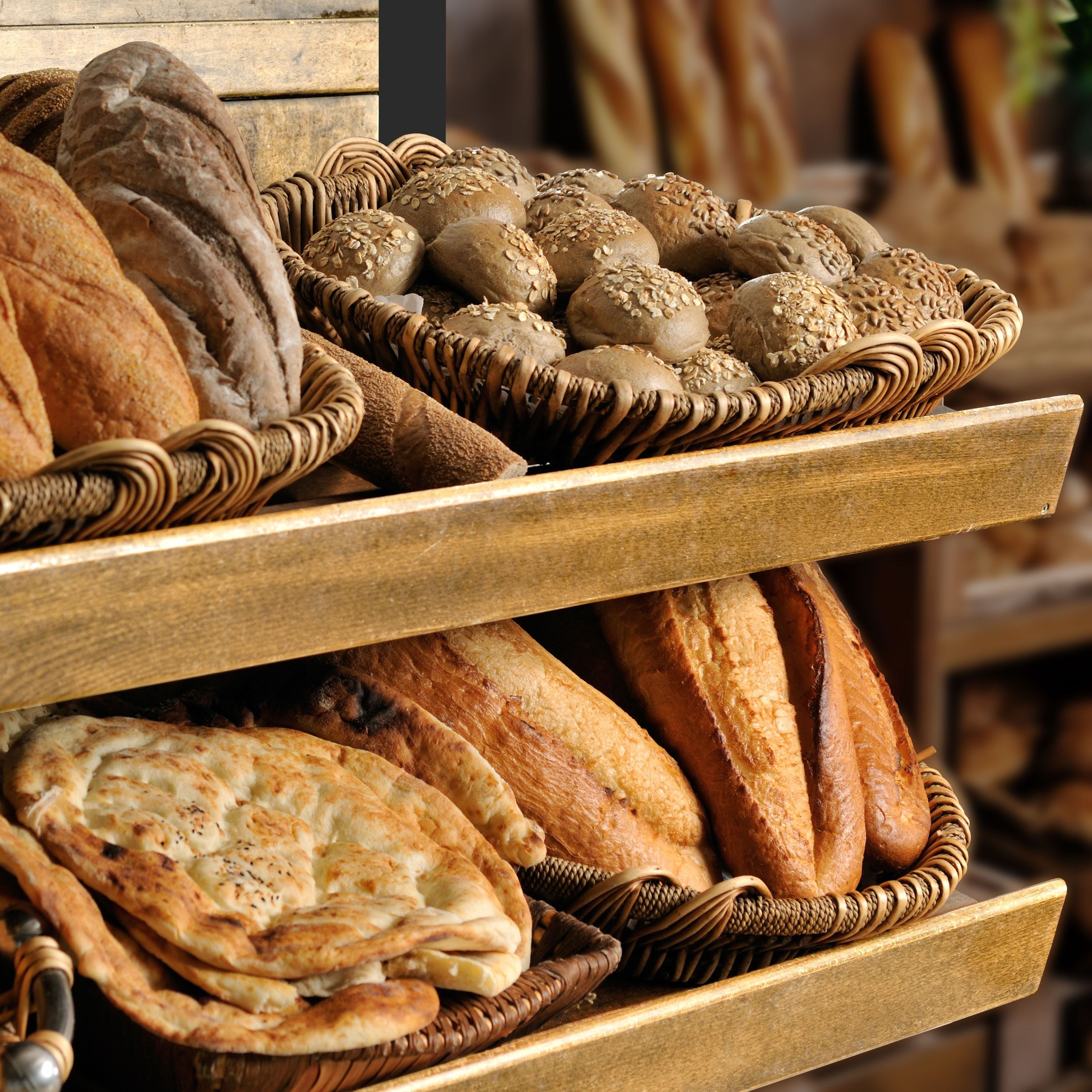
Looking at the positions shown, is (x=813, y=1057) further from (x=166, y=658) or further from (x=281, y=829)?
(x=166, y=658)

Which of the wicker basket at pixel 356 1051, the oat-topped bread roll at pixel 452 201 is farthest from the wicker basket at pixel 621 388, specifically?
the wicker basket at pixel 356 1051

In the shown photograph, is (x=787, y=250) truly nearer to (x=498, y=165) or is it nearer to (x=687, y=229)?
(x=687, y=229)

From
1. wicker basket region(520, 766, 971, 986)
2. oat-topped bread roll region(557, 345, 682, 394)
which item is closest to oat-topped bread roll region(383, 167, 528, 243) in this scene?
oat-topped bread roll region(557, 345, 682, 394)

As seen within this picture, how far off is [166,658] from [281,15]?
1255 millimetres

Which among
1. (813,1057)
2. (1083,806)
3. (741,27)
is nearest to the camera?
(741,27)

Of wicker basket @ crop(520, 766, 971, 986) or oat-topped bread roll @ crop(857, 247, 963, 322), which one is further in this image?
oat-topped bread roll @ crop(857, 247, 963, 322)

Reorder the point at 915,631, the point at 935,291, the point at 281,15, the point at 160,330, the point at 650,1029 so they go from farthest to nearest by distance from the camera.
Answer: the point at 281,15 → the point at 935,291 → the point at 650,1029 → the point at 160,330 → the point at 915,631

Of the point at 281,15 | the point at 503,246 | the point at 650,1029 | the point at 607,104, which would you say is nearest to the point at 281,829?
the point at 650,1029

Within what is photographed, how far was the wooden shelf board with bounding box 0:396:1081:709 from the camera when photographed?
29.4 inches

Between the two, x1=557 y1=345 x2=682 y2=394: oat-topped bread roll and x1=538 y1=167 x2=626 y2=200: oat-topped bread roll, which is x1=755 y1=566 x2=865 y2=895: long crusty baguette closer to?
x1=557 y1=345 x2=682 y2=394: oat-topped bread roll

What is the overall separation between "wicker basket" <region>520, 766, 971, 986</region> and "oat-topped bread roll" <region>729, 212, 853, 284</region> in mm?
596

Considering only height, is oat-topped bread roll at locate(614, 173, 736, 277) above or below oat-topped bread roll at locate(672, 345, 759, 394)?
above

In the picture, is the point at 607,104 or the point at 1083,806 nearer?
the point at 607,104

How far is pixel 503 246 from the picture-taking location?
3.87 ft
